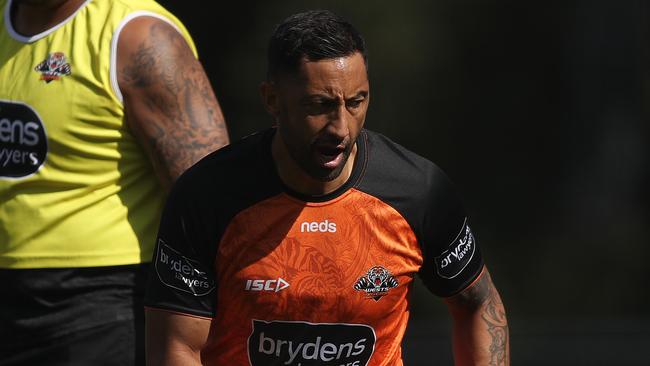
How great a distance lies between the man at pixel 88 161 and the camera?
389cm

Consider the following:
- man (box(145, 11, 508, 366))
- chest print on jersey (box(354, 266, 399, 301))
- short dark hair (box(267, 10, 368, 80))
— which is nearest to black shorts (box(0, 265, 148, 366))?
man (box(145, 11, 508, 366))

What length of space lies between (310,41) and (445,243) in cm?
67

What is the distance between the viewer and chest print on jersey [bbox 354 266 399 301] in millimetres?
3555

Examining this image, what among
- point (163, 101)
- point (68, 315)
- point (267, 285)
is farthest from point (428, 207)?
point (68, 315)

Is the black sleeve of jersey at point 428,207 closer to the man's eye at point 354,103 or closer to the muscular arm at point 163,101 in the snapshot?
the man's eye at point 354,103

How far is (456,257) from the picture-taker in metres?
3.68

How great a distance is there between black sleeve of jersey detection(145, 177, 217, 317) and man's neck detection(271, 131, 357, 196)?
0.23 m

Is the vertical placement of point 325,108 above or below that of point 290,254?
above

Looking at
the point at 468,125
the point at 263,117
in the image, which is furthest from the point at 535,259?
the point at 263,117

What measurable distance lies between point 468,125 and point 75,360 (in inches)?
154

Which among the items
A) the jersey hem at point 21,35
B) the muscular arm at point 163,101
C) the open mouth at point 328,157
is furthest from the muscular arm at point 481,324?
the jersey hem at point 21,35

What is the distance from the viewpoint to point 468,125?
7484 millimetres

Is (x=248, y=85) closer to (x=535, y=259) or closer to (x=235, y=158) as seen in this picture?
(x=535, y=259)

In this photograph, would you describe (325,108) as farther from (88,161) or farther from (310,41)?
(88,161)
